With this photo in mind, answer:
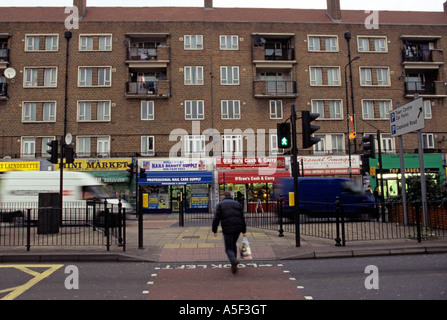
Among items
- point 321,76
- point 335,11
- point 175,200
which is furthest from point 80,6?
point 335,11

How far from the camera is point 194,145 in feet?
90.5

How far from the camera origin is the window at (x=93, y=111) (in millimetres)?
27625

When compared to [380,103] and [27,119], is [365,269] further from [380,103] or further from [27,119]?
[27,119]

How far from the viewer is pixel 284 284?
241 inches

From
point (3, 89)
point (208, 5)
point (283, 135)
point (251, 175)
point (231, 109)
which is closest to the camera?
point (283, 135)

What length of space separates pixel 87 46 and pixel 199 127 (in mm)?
10904

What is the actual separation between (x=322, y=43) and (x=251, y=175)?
12.6m

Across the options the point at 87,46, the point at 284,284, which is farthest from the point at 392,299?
the point at 87,46

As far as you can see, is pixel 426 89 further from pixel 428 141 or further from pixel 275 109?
pixel 275 109

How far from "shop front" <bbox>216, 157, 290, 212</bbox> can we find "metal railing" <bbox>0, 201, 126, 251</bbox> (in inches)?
582

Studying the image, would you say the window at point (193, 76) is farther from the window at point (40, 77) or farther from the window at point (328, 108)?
the window at point (40, 77)

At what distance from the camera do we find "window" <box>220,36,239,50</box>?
2866cm

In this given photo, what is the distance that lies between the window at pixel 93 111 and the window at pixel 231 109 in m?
8.92
